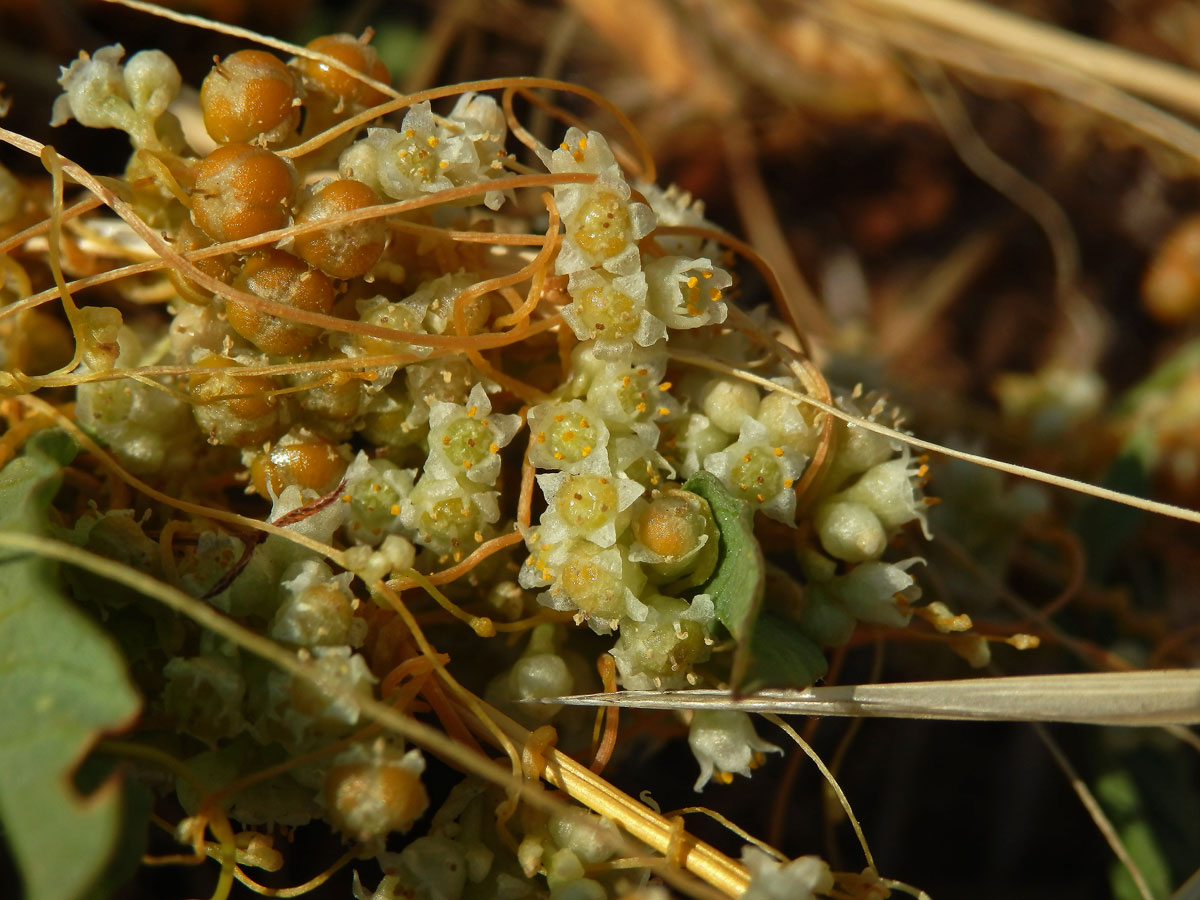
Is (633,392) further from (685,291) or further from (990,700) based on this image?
(990,700)

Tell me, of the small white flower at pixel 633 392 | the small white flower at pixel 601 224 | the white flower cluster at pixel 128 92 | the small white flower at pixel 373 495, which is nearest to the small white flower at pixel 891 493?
the small white flower at pixel 633 392

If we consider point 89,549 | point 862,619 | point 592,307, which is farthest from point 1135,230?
point 89,549

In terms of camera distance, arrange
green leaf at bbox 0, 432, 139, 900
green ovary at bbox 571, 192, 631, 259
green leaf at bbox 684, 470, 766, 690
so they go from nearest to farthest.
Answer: green leaf at bbox 0, 432, 139, 900, green leaf at bbox 684, 470, 766, 690, green ovary at bbox 571, 192, 631, 259

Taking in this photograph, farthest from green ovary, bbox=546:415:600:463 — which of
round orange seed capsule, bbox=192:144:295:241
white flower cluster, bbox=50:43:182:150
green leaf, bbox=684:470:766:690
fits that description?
white flower cluster, bbox=50:43:182:150

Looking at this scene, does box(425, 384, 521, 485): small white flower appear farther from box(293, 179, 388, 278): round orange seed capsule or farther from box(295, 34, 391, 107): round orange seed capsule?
box(295, 34, 391, 107): round orange seed capsule

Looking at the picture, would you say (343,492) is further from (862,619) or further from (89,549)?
(862,619)

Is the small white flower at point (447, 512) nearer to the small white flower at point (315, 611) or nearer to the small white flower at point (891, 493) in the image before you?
the small white flower at point (315, 611)
